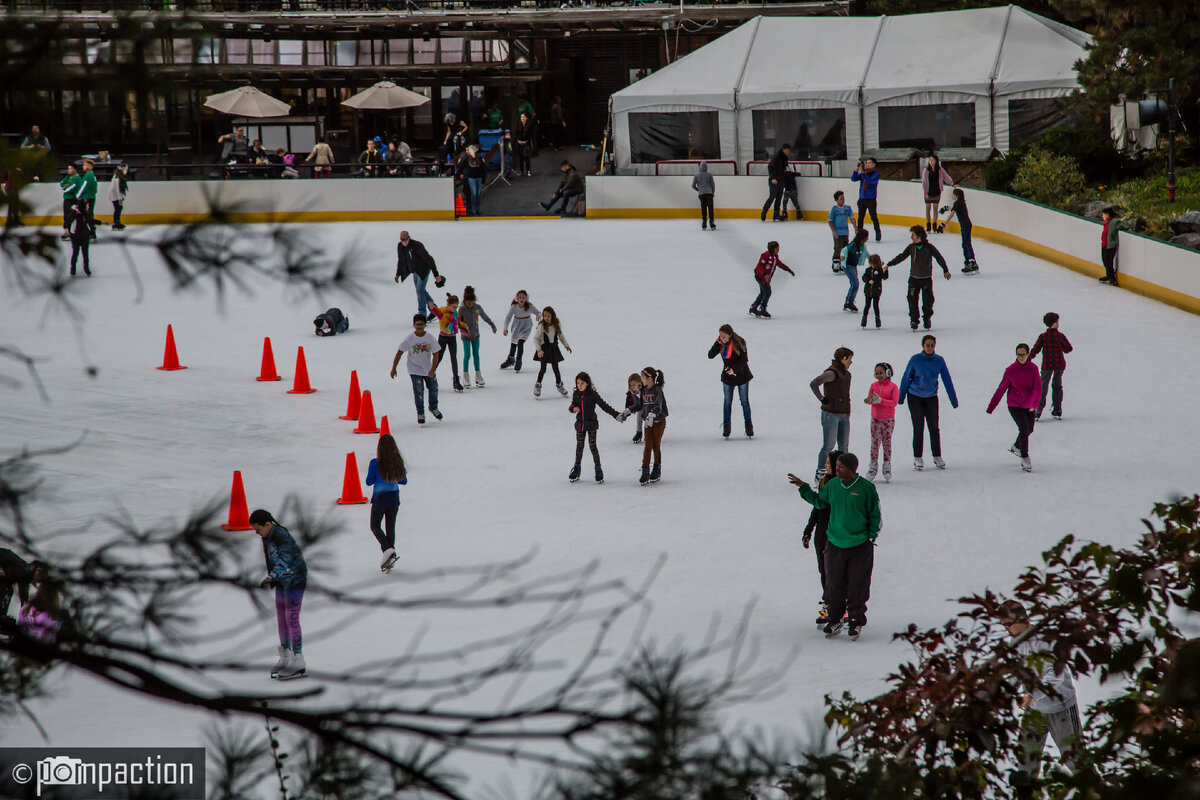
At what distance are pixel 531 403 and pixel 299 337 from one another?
→ 5138 mm

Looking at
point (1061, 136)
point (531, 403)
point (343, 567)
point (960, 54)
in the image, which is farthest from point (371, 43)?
point (343, 567)

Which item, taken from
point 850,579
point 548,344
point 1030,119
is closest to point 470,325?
point 548,344

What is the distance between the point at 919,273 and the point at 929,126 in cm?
1469

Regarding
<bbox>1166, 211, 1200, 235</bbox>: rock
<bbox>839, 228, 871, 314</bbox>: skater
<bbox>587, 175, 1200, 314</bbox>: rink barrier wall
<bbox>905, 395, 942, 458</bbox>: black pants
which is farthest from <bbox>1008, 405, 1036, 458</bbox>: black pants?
<bbox>1166, 211, 1200, 235</bbox>: rock

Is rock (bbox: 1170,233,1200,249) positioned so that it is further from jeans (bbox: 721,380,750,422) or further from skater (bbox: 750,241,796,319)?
jeans (bbox: 721,380,750,422)

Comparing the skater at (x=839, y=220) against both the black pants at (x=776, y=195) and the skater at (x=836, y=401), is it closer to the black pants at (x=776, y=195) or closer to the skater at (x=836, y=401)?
the black pants at (x=776, y=195)

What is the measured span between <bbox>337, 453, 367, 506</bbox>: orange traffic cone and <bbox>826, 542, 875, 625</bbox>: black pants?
4.95 metres

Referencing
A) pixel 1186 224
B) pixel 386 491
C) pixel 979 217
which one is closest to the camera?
pixel 386 491

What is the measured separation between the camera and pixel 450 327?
16.2 m

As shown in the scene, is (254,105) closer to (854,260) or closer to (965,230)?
(965,230)

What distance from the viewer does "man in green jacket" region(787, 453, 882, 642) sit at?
28.8 feet

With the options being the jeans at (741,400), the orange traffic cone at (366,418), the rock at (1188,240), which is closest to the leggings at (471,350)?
the orange traffic cone at (366,418)

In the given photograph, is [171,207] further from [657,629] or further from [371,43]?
[371,43]

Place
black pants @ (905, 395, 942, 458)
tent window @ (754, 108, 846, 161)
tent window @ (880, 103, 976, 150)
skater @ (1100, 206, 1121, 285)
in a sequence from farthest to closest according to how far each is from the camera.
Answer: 1. tent window @ (754, 108, 846, 161)
2. tent window @ (880, 103, 976, 150)
3. skater @ (1100, 206, 1121, 285)
4. black pants @ (905, 395, 942, 458)
